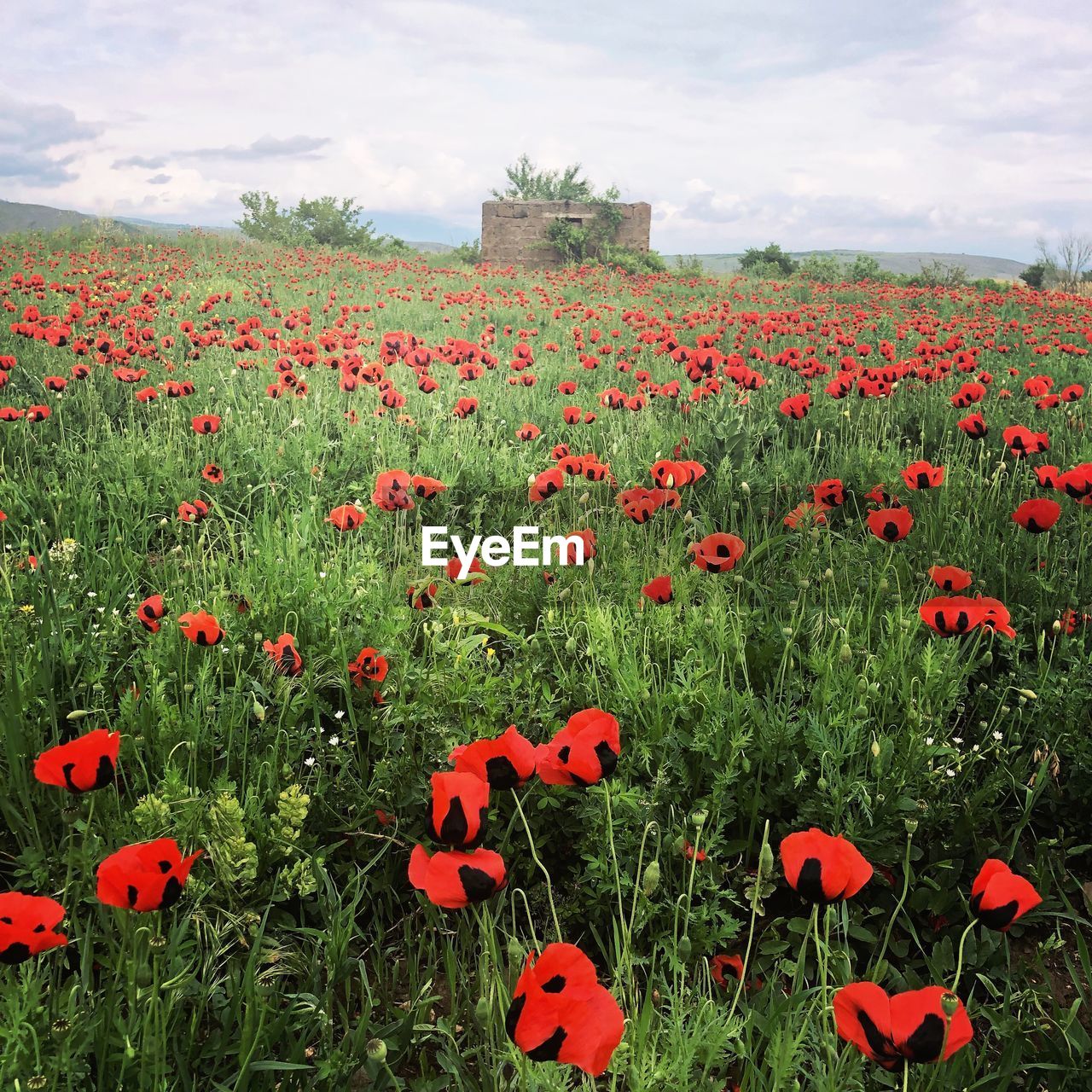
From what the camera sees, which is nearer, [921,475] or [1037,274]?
[921,475]

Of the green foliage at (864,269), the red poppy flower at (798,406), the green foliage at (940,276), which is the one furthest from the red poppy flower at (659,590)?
the green foliage at (864,269)

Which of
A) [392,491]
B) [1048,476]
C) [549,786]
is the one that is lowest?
[549,786]

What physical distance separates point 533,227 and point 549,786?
2288cm

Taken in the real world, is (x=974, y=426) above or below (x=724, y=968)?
above

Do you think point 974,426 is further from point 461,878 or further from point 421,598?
point 461,878

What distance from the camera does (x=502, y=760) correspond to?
1345 millimetres

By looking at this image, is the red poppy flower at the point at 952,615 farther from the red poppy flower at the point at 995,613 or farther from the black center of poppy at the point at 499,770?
the black center of poppy at the point at 499,770

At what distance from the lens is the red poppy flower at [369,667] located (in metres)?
2.28

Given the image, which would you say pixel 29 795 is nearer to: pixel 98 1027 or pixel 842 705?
pixel 98 1027

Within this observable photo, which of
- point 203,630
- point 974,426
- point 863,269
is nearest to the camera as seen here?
point 203,630

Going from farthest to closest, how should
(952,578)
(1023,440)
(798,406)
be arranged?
(798,406) < (1023,440) < (952,578)

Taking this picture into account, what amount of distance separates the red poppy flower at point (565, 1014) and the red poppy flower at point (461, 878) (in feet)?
0.55

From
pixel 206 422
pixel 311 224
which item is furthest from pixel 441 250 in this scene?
pixel 206 422

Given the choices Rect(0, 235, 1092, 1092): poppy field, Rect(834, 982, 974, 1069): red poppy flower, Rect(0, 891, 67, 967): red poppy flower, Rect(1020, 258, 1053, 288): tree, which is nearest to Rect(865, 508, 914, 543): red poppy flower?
Rect(0, 235, 1092, 1092): poppy field
